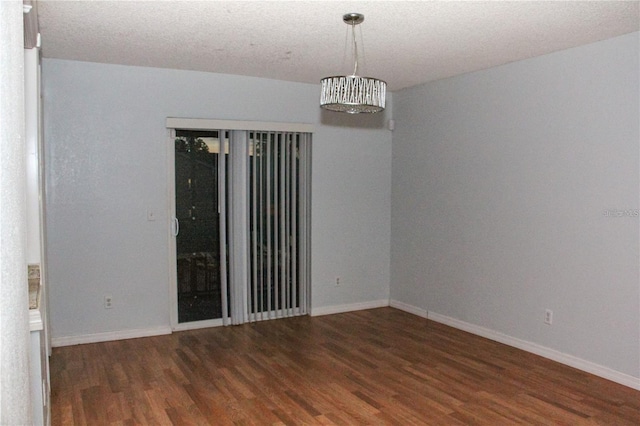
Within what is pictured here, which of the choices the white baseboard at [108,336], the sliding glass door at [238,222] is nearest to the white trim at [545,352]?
the sliding glass door at [238,222]

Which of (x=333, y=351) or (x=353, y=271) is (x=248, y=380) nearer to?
(x=333, y=351)

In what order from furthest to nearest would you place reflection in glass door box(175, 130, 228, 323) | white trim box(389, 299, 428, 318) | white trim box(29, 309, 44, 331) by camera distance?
1. white trim box(389, 299, 428, 318)
2. reflection in glass door box(175, 130, 228, 323)
3. white trim box(29, 309, 44, 331)

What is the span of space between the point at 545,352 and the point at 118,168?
13.8 ft

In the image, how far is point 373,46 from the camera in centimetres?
419

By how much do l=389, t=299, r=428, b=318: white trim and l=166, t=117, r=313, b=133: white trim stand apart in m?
2.32

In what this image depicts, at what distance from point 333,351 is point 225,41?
2.79 m

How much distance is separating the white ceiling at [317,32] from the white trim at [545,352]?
2.53m

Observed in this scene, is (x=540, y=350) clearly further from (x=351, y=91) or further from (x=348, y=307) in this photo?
(x=351, y=91)

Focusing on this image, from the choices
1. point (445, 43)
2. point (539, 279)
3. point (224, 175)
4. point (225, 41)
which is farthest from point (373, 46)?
point (539, 279)

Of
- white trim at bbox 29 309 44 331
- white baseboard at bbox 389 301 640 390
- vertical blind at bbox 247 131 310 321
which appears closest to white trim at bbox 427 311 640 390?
white baseboard at bbox 389 301 640 390

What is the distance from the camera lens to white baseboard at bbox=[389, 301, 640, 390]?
3.96 metres

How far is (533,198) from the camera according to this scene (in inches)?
182

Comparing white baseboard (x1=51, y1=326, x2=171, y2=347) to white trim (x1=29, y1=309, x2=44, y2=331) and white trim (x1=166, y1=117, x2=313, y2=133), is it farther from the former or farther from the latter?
white trim (x1=29, y1=309, x2=44, y2=331)

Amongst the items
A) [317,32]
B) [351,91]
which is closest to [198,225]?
[317,32]
